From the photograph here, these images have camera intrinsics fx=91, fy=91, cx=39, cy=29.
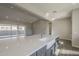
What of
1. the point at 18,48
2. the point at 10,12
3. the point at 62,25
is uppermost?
the point at 10,12

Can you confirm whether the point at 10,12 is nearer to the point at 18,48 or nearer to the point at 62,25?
the point at 18,48

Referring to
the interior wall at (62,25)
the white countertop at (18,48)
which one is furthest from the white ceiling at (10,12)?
the interior wall at (62,25)

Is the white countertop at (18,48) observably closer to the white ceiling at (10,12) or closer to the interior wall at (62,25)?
the white ceiling at (10,12)

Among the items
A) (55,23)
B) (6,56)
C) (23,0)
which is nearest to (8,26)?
(23,0)

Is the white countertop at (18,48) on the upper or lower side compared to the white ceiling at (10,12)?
lower

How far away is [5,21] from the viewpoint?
4.54 feet

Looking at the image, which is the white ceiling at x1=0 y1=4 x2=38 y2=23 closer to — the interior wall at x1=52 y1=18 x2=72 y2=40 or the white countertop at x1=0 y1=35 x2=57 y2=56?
the white countertop at x1=0 y1=35 x2=57 y2=56

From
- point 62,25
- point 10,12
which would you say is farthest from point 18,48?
point 62,25

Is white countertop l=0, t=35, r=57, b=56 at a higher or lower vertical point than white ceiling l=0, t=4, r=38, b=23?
lower

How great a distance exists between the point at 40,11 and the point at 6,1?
51.5 inches

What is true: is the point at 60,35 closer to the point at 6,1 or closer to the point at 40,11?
the point at 40,11

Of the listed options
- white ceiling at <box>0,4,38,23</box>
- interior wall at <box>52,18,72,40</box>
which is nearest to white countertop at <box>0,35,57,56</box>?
white ceiling at <box>0,4,38,23</box>

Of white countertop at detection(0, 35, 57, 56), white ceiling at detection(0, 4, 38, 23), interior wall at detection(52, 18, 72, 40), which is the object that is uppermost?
white ceiling at detection(0, 4, 38, 23)

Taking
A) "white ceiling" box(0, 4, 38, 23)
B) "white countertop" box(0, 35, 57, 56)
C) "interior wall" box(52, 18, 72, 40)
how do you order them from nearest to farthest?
"white countertop" box(0, 35, 57, 56)
"white ceiling" box(0, 4, 38, 23)
"interior wall" box(52, 18, 72, 40)
